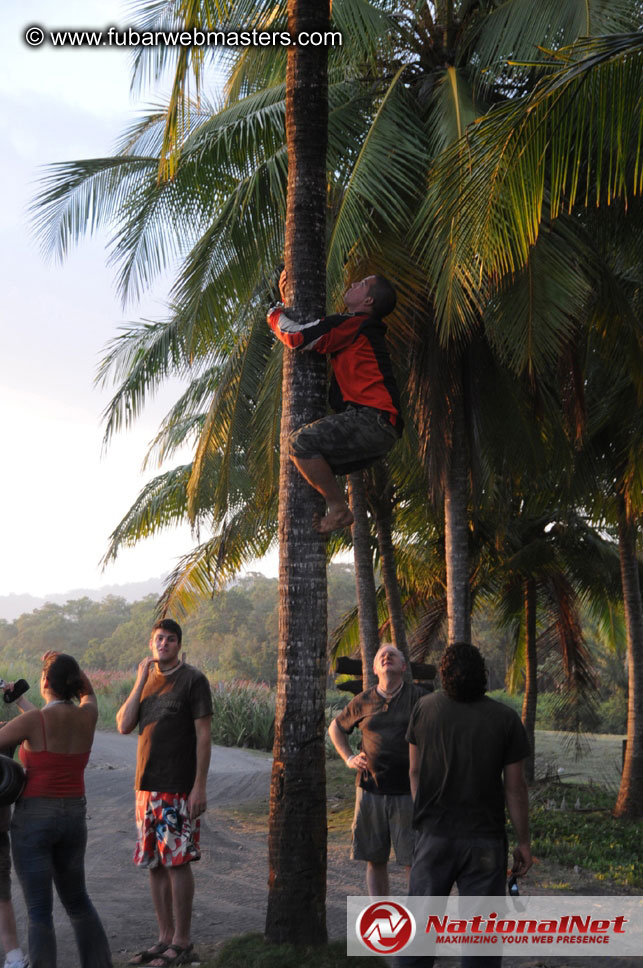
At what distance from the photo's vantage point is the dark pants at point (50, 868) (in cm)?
507

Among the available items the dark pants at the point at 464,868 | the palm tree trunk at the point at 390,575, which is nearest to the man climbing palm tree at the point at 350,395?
the dark pants at the point at 464,868

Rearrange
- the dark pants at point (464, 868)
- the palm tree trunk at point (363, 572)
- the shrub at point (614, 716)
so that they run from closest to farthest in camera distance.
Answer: the dark pants at point (464, 868), the palm tree trunk at point (363, 572), the shrub at point (614, 716)

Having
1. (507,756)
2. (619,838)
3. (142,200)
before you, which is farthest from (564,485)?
(507,756)

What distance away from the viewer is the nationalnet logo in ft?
14.8

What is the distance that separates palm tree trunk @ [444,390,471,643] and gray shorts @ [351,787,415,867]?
5341 millimetres

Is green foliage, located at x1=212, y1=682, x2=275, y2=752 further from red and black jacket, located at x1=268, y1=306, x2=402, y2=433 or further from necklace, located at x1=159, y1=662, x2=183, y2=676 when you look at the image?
red and black jacket, located at x1=268, y1=306, x2=402, y2=433

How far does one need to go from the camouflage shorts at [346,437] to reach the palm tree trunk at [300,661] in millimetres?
543

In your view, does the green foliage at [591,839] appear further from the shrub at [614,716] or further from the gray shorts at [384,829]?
the shrub at [614,716]

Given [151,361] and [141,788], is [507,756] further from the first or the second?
[151,361]

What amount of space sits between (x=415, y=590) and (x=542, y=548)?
10.7ft

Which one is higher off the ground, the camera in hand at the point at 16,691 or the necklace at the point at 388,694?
the camera in hand at the point at 16,691

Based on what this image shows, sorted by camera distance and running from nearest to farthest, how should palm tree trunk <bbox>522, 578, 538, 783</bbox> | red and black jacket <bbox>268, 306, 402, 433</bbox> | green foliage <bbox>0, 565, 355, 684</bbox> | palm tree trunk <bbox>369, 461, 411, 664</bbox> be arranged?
red and black jacket <bbox>268, 306, 402, 433</bbox> < palm tree trunk <bbox>369, 461, 411, 664</bbox> < palm tree trunk <bbox>522, 578, 538, 783</bbox> < green foliage <bbox>0, 565, 355, 684</bbox>

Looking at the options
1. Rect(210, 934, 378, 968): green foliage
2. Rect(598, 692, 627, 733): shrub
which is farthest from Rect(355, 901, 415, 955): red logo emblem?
Rect(598, 692, 627, 733): shrub

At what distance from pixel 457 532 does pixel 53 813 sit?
7.28 m
